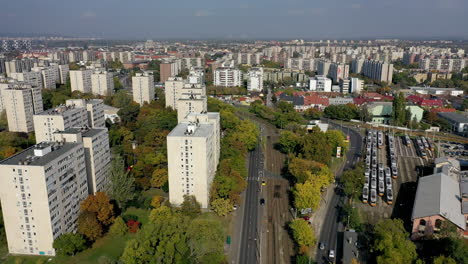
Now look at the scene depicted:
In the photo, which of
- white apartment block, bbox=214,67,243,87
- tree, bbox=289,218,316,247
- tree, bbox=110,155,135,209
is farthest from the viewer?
white apartment block, bbox=214,67,243,87

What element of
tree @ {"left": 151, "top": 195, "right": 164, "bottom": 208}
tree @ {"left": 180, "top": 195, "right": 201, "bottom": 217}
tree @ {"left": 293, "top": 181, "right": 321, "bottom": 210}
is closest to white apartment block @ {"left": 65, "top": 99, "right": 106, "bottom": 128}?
tree @ {"left": 151, "top": 195, "right": 164, "bottom": 208}

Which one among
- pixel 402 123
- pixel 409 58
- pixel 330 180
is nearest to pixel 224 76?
pixel 402 123

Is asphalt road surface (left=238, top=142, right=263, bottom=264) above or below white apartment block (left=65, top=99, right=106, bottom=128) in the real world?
below

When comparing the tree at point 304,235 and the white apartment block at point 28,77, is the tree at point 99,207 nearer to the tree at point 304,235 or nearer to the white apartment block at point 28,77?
the tree at point 304,235

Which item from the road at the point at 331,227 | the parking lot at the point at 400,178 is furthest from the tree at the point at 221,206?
the parking lot at the point at 400,178

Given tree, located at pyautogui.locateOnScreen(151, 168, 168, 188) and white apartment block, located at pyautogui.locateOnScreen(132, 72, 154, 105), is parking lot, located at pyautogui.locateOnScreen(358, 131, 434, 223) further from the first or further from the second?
white apartment block, located at pyautogui.locateOnScreen(132, 72, 154, 105)

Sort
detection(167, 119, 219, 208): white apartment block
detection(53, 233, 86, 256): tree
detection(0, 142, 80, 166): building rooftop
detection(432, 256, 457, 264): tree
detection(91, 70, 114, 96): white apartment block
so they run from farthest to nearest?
detection(91, 70, 114, 96): white apartment block
detection(167, 119, 219, 208): white apartment block
detection(53, 233, 86, 256): tree
detection(0, 142, 80, 166): building rooftop
detection(432, 256, 457, 264): tree
